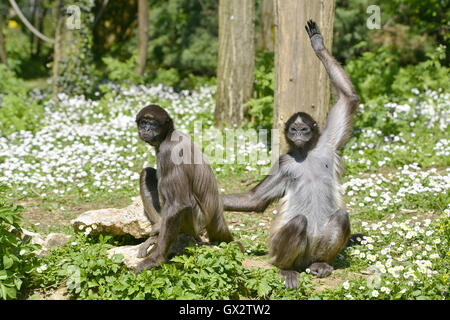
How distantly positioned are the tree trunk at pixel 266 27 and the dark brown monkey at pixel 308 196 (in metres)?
10.6

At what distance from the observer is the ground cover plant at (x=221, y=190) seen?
214 inches

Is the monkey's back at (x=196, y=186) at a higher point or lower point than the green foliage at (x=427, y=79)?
lower

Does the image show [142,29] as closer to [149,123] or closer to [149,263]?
[149,123]

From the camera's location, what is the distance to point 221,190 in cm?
938

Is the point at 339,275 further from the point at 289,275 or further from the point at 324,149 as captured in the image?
the point at 324,149

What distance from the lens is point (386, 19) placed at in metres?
19.7

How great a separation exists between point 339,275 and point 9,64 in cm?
1608

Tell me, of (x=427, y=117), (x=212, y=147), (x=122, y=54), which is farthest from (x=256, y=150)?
(x=122, y=54)

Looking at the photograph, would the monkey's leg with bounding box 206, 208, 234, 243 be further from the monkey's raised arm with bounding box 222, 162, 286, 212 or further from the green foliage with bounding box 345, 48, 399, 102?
the green foliage with bounding box 345, 48, 399, 102

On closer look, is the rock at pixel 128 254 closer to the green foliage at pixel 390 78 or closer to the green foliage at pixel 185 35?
the green foliage at pixel 390 78

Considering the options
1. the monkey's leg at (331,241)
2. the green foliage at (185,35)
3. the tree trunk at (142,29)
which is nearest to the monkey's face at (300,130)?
the monkey's leg at (331,241)

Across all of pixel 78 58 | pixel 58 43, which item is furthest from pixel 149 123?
pixel 58 43

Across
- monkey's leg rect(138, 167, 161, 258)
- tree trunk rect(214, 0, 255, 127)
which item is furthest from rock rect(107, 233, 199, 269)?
tree trunk rect(214, 0, 255, 127)

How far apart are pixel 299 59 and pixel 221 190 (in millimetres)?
2707
